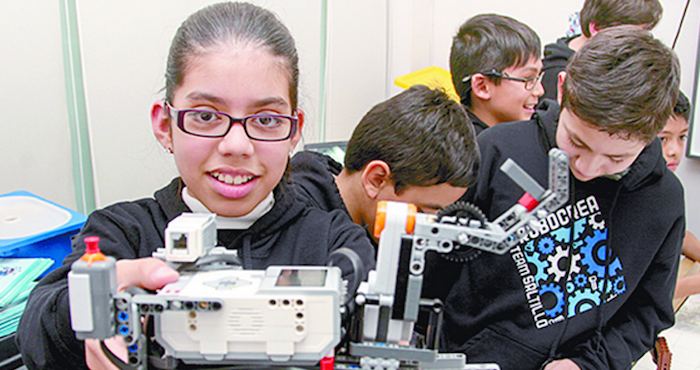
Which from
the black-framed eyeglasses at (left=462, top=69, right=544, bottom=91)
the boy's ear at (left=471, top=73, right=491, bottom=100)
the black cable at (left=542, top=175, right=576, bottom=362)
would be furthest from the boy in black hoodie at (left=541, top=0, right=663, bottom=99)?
the black cable at (left=542, top=175, right=576, bottom=362)

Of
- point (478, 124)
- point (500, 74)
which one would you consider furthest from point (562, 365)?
point (500, 74)

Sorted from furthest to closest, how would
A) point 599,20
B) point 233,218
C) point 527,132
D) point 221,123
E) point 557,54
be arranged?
1. point 557,54
2. point 599,20
3. point 527,132
4. point 233,218
5. point 221,123

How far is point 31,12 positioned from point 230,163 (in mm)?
1326

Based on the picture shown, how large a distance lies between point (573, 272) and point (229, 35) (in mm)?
894

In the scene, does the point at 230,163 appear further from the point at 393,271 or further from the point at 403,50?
the point at 403,50

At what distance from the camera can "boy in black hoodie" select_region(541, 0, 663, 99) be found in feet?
6.83

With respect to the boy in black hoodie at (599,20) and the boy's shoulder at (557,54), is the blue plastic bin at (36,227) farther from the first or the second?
the boy's shoulder at (557,54)

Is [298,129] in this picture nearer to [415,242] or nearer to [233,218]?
[233,218]

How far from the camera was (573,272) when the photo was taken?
1226mm

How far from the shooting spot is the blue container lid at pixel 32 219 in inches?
53.5

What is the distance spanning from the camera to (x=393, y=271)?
59cm

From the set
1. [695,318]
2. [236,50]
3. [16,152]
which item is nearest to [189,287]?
[236,50]

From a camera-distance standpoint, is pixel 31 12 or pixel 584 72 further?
pixel 31 12

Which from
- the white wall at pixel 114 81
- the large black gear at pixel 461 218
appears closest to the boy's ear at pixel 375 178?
the white wall at pixel 114 81
